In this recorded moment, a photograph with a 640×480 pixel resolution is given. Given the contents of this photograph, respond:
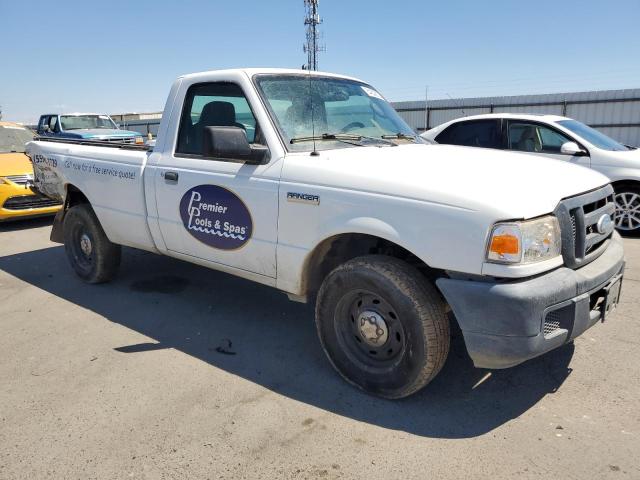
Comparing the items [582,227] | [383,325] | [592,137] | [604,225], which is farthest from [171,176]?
[592,137]

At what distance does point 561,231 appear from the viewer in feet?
8.77

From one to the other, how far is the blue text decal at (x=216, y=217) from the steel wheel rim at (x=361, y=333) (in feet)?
2.90

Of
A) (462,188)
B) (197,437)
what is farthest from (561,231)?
(197,437)

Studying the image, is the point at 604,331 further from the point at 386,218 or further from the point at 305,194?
the point at 305,194

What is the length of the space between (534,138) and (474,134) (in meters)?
0.87

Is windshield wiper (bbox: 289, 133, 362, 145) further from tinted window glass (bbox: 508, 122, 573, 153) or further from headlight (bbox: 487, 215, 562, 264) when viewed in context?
tinted window glass (bbox: 508, 122, 573, 153)

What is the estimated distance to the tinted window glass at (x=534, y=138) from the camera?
7.24 meters

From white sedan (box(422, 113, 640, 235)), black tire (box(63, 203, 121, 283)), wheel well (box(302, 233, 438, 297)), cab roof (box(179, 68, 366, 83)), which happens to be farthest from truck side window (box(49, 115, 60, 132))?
wheel well (box(302, 233, 438, 297))

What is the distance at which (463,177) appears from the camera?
2.77 m

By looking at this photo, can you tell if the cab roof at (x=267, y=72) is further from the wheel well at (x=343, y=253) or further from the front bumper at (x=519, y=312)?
the front bumper at (x=519, y=312)

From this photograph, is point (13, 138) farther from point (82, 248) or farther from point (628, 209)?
point (628, 209)

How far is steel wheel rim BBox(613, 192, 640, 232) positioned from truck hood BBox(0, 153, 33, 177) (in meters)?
8.98

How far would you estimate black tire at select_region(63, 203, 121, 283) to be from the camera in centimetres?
510

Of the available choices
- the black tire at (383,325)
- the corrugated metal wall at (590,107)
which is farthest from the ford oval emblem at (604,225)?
the corrugated metal wall at (590,107)
